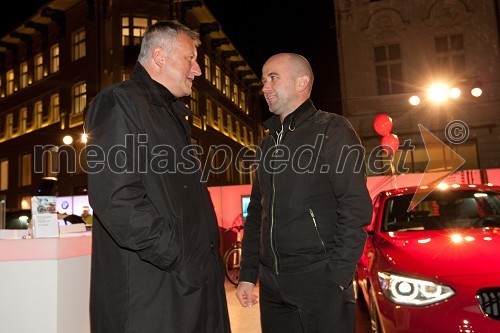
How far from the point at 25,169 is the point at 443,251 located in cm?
3019

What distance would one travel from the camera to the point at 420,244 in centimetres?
349

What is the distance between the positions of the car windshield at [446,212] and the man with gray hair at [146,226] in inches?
108

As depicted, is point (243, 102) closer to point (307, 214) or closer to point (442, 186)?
point (442, 186)

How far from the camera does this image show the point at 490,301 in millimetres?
2777

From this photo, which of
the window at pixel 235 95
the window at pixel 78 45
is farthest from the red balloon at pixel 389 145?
the window at pixel 235 95

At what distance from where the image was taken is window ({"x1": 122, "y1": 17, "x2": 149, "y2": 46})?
23562mm

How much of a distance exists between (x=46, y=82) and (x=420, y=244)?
92.4 feet

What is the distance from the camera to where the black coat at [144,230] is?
1.75 meters

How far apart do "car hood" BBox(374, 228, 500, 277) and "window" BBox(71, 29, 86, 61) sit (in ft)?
80.3

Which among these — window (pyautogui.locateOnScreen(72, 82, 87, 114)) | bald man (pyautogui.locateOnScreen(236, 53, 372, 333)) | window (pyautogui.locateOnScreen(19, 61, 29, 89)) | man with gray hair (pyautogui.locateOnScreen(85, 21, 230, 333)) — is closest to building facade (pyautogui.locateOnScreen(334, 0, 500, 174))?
window (pyautogui.locateOnScreen(72, 82, 87, 114))

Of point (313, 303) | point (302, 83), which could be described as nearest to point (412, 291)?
point (313, 303)

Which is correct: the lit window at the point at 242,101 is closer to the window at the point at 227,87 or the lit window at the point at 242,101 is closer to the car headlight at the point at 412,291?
the window at the point at 227,87

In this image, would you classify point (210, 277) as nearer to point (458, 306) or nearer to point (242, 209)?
point (458, 306)

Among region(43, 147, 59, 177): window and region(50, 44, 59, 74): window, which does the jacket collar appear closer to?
region(43, 147, 59, 177): window
